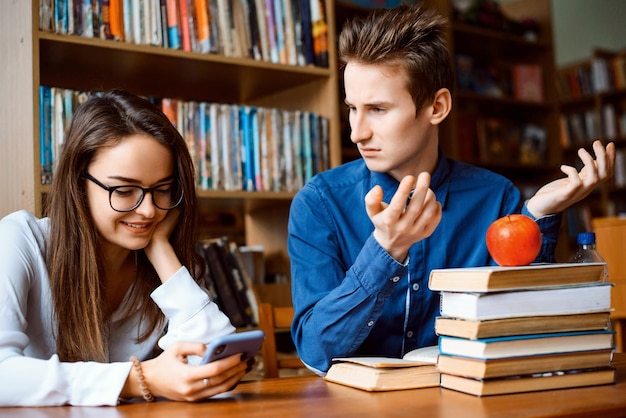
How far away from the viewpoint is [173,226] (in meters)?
1.55

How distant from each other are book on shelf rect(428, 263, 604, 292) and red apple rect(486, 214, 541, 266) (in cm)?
4

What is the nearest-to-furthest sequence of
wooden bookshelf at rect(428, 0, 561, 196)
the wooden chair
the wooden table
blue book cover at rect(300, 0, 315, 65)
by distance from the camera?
the wooden table, the wooden chair, blue book cover at rect(300, 0, 315, 65), wooden bookshelf at rect(428, 0, 561, 196)

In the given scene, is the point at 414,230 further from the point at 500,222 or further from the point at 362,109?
the point at 362,109

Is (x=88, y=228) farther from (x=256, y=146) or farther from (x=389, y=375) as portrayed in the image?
(x=256, y=146)

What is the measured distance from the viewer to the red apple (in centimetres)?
112

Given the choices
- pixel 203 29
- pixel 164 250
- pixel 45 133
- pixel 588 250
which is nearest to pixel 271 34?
pixel 203 29

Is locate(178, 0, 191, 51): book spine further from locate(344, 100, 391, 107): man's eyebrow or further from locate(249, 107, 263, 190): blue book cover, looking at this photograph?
locate(344, 100, 391, 107): man's eyebrow

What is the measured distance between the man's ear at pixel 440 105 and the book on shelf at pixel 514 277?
47cm

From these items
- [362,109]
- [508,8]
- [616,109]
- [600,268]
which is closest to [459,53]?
[508,8]

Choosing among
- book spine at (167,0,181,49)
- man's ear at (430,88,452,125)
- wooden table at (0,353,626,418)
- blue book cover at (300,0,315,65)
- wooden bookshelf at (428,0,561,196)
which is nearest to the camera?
wooden table at (0,353,626,418)

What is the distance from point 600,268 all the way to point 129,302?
0.93 meters

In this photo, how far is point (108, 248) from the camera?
152 cm

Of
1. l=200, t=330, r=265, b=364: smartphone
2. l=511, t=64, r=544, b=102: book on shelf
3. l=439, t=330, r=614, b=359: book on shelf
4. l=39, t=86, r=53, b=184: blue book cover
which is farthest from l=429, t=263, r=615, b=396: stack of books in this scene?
l=511, t=64, r=544, b=102: book on shelf

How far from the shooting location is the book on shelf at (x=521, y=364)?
3.42ft
